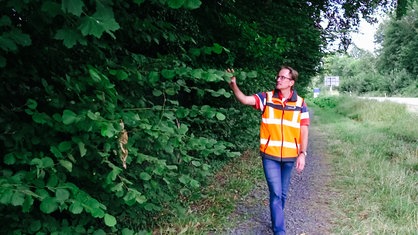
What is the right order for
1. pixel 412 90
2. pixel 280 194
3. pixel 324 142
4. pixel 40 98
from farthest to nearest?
pixel 412 90 → pixel 324 142 → pixel 280 194 → pixel 40 98

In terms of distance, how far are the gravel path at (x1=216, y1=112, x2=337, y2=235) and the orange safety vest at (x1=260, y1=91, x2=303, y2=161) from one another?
1133 mm

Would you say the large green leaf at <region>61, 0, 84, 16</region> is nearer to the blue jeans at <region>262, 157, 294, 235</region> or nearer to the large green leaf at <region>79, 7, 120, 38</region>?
the large green leaf at <region>79, 7, 120, 38</region>

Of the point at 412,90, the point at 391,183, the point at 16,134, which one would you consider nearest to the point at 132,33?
the point at 16,134

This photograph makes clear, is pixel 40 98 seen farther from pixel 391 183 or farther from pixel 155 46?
pixel 391 183

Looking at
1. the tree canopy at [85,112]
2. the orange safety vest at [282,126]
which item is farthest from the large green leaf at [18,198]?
the orange safety vest at [282,126]

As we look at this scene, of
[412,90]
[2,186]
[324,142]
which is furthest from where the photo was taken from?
[412,90]

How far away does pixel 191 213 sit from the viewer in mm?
4906

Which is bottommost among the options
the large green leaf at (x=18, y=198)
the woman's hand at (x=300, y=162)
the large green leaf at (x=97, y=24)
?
the woman's hand at (x=300, y=162)

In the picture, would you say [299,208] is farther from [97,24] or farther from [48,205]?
[97,24]

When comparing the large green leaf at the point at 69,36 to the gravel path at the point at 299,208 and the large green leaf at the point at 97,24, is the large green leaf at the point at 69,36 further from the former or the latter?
the gravel path at the point at 299,208

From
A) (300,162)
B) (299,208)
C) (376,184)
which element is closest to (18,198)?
(300,162)

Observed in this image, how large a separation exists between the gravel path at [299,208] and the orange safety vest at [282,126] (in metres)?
1.13

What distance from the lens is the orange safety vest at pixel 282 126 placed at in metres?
4.03

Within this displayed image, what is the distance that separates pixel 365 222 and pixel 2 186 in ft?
13.5
